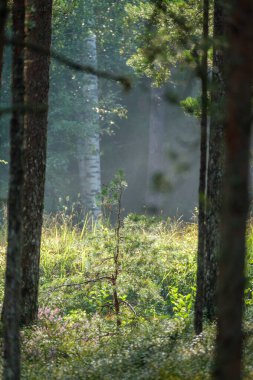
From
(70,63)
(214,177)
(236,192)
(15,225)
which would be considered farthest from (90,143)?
(236,192)

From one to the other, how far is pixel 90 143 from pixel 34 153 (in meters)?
19.4

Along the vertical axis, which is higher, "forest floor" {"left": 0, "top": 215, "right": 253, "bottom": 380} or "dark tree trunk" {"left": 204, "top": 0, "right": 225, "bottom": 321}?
"dark tree trunk" {"left": 204, "top": 0, "right": 225, "bottom": 321}

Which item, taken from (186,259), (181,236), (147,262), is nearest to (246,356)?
(147,262)

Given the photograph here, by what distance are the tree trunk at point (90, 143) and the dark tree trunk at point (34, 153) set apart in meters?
18.3

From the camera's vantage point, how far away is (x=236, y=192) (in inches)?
167

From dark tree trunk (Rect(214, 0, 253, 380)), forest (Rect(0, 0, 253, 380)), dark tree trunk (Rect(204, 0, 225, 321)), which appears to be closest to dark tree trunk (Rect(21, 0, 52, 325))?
forest (Rect(0, 0, 253, 380))

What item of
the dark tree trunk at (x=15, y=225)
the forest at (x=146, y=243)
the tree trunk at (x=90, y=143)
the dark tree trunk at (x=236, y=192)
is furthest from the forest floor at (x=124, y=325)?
the tree trunk at (x=90, y=143)

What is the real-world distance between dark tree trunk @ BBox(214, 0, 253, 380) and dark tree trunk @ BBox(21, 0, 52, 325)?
23.5ft

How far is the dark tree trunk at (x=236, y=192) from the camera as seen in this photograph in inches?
168

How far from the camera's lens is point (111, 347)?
388 inches

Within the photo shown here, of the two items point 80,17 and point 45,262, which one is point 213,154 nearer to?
point 45,262

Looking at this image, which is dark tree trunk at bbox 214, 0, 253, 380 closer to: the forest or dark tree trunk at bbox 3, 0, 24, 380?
the forest

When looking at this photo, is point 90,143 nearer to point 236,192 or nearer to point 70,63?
point 70,63

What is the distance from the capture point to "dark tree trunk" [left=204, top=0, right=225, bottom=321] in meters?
11.0
